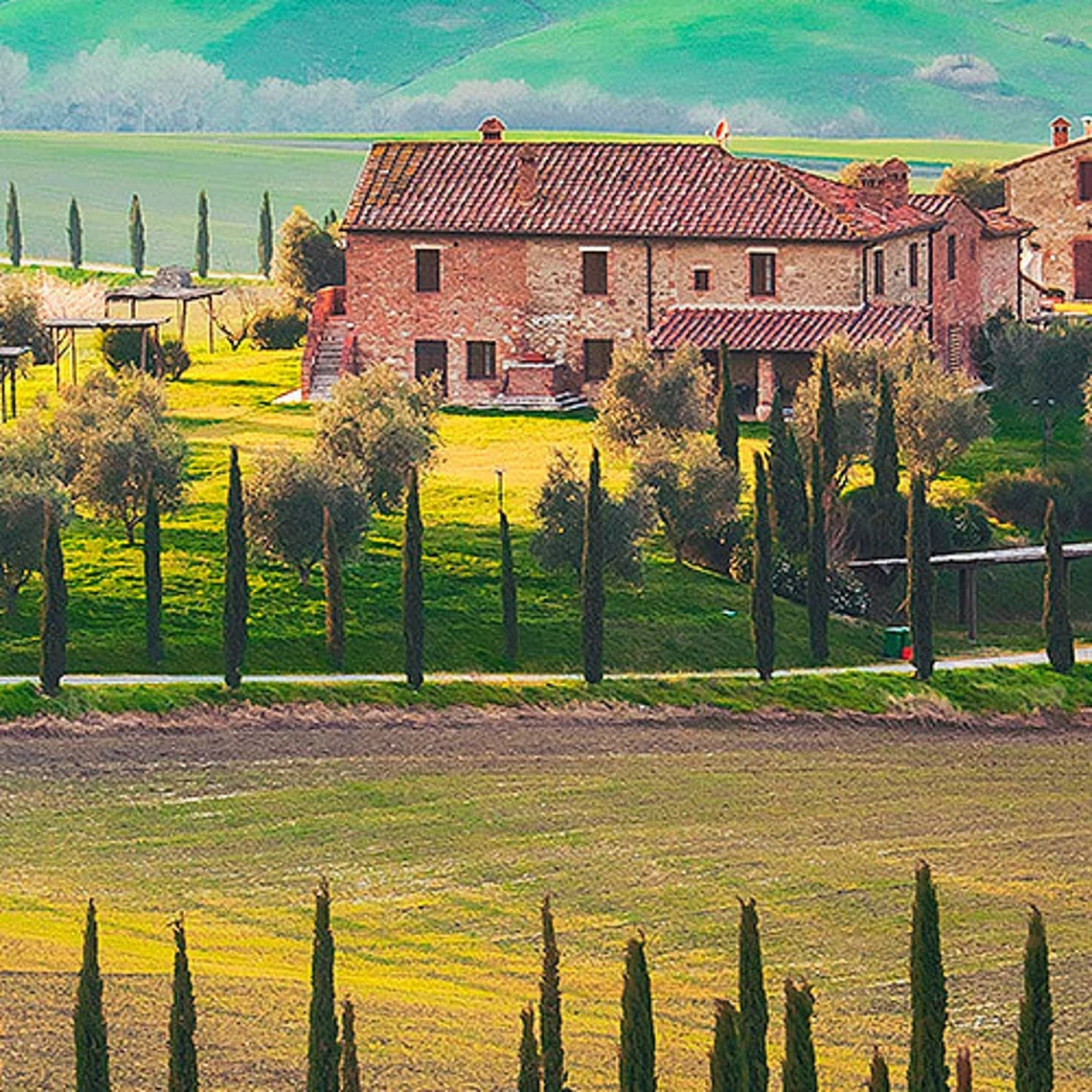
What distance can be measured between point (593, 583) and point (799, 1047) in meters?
31.5

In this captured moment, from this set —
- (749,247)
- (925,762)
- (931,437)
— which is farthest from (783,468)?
(749,247)

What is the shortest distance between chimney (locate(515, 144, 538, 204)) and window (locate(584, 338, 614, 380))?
490 cm

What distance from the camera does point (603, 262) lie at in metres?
98.3

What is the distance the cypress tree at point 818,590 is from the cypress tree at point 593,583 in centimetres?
459

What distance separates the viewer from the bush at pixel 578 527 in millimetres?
73812

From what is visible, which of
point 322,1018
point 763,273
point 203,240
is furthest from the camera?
point 203,240

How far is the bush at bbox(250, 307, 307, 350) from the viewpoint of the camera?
362 feet

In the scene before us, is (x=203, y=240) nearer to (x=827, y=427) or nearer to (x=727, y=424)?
(x=727, y=424)

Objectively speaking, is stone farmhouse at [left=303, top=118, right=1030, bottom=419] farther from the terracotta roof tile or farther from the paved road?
the paved road

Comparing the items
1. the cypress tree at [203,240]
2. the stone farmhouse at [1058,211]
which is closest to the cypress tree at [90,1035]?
the stone farmhouse at [1058,211]

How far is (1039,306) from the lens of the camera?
106562 mm

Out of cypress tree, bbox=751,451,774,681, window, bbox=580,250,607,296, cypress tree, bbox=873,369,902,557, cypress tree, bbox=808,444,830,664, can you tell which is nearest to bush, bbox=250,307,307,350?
window, bbox=580,250,607,296

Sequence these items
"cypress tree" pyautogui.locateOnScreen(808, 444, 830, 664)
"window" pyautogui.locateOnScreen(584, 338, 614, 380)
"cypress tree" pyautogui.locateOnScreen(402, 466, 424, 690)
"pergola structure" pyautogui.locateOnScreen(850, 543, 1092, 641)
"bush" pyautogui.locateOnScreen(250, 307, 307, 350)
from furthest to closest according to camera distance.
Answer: "bush" pyautogui.locateOnScreen(250, 307, 307, 350)
"window" pyautogui.locateOnScreen(584, 338, 614, 380)
"pergola structure" pyautogui.locateOnScreen(850, 543, 1092, 641)
"cypress tree" pyautogui.locateOnScreen(808, 444, 830, 664)
"cypress tree" pyautogui.locateOnScreen(402, 466, 424, 690)

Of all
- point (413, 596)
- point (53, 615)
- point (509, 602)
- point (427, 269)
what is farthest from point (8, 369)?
point (53, 615)
